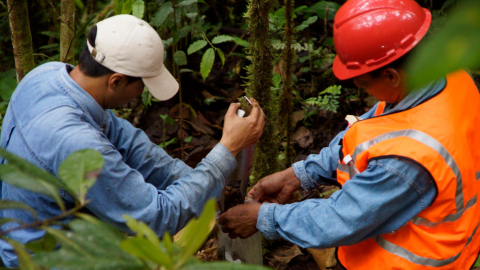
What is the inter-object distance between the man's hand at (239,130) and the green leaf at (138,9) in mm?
899

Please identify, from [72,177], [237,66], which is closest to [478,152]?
[72,177]

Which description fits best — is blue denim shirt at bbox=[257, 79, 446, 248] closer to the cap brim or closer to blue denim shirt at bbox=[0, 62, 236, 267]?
blue denim shirt at bbox=[0, 62, 236, 267]

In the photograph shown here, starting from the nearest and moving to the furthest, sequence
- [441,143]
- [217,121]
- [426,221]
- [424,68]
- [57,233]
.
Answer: [424,68] → [57,233] → [441,143] → [426,221] → [217,121]

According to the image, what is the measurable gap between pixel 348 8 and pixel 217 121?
2384 millimetres

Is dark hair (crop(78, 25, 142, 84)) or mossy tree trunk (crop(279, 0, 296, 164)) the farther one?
mossy tree trunk (crop(279, 0, 296, 164))

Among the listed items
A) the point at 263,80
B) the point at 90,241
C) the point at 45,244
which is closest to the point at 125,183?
the point at 45,244

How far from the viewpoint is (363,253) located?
6.21 feet

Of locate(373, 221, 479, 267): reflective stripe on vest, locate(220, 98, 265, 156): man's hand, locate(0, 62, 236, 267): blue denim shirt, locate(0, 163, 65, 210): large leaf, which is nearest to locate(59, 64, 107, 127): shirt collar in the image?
locate(0, 62, 236, 267): blue denim shirt

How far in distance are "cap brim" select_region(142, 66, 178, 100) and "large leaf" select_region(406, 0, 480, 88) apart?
60.5 inches

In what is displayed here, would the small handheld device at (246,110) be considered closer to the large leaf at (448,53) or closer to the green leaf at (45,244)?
the green leaf at (45,244)

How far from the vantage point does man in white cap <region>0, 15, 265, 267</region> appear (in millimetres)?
1646

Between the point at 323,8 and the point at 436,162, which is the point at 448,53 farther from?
the point at 323,8

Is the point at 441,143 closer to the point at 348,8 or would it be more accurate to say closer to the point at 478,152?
the point at 478,152

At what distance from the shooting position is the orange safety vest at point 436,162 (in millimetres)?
1554
